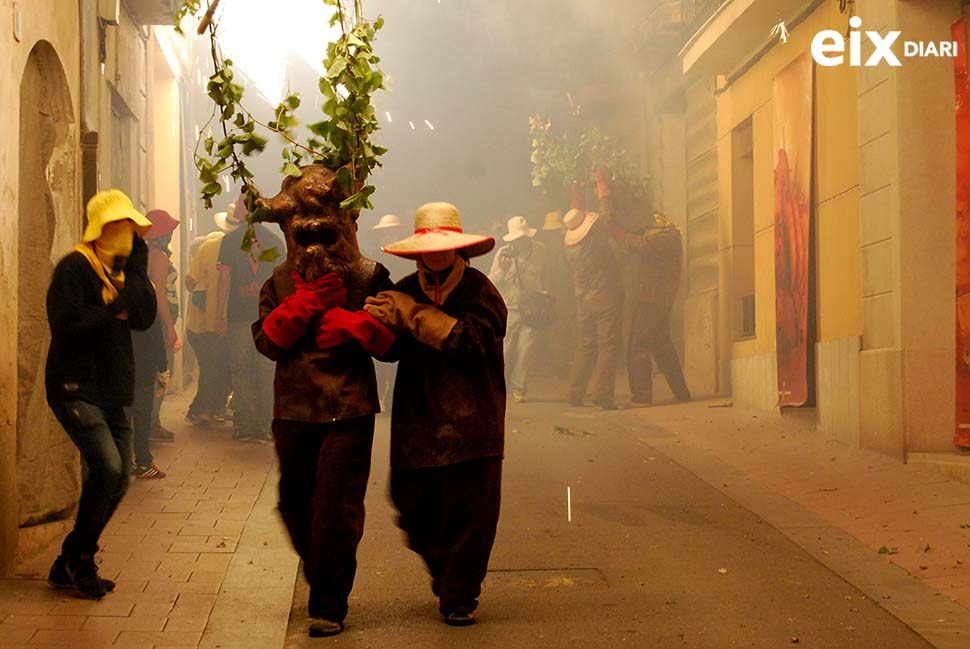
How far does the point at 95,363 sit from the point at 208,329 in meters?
6.08

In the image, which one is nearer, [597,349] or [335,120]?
[335,120]

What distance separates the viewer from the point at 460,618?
16.5ft

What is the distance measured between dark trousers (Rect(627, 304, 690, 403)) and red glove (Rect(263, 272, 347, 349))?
35.1 feet

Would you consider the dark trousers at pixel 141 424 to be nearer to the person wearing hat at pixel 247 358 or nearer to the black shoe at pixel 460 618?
the person wearing hat at pixel 247 358

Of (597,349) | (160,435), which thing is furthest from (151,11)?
(597,349)

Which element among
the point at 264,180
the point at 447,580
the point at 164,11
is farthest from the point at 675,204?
the point at 447,580

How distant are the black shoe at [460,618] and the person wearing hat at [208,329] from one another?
669 cm

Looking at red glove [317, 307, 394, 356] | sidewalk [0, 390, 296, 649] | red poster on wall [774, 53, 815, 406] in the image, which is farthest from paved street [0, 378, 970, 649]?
red poster on wall [774, 53, 815, 406]

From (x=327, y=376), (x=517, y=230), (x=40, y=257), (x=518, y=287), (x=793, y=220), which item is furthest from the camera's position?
(x=517, y=230)

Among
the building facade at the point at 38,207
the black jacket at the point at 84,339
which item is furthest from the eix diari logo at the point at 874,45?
the black jacket at the point at 84,339

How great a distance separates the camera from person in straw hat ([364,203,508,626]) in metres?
5.00

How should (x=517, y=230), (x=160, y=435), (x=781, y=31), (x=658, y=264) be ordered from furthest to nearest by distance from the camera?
(x=517, y=230) → (x=658, y=264) → (x=781, y=31) → (x=160, y=435)

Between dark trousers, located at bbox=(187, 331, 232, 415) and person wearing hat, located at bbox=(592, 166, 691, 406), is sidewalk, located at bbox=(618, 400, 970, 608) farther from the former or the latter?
dark trousers, located at bbox=(187, 331, 232, 415)

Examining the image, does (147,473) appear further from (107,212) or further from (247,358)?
(107,212)
